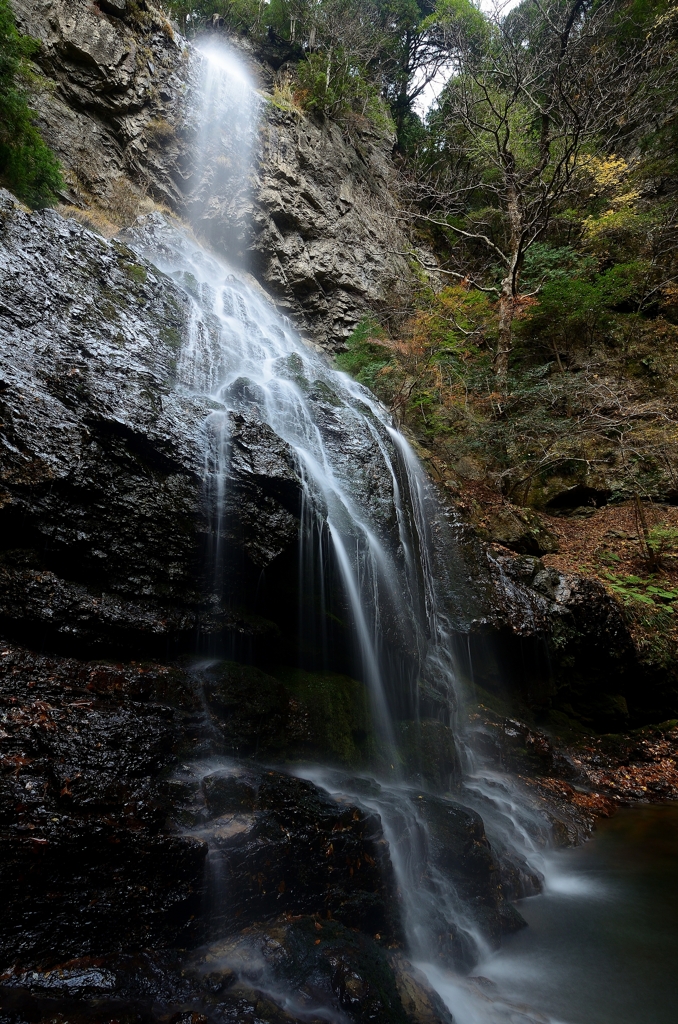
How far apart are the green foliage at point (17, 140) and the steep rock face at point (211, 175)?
3.92 meters

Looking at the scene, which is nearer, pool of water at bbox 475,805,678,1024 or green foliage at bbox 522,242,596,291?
pool of water at bbox 475,805,678,1024

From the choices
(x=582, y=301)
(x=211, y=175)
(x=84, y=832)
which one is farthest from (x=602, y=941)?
(x=211, y=175)

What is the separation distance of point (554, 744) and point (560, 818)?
1.58 meters

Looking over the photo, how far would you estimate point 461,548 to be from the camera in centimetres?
748

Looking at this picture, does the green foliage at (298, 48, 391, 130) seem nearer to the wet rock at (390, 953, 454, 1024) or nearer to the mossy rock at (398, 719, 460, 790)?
the mossy rock at (398, 719, 460, 790)

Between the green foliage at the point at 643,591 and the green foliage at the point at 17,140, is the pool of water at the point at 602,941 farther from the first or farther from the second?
the green foliage at the point at 17,140

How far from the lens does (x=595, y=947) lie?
147 inches

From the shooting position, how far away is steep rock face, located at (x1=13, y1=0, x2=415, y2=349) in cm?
1086

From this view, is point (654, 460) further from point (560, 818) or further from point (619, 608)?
point (560, 818)

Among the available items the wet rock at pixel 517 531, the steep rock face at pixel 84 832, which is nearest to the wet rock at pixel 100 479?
the steep rock face at pixel 84 832

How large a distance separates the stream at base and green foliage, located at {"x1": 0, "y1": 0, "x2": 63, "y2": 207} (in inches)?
375

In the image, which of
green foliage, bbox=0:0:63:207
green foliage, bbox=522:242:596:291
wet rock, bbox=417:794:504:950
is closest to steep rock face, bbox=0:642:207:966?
wet rock, bbox=417:794:504:950

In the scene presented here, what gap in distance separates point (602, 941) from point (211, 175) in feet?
55.6

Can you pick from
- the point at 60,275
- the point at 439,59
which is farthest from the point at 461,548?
the point at 439,59
